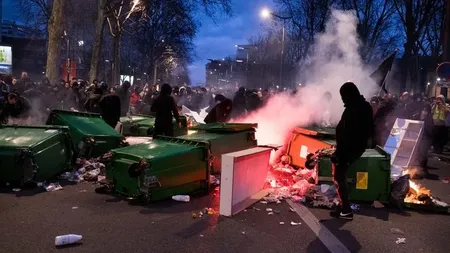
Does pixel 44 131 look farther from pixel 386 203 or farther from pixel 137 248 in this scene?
pixel 386 203

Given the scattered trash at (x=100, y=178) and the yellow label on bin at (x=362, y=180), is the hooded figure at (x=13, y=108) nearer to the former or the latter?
the scattered trash at (x=100, y=178)

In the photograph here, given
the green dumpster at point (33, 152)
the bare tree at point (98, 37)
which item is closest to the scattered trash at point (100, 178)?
the green dumpster at point (33, 152)

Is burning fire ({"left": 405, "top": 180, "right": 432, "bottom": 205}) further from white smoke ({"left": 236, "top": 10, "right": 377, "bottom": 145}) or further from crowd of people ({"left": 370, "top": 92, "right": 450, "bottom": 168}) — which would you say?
white smoke ({"left": 236, "top": 10, "right": 377, "bottom": 145})

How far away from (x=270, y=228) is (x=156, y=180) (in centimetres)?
186

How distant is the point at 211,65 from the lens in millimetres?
106875

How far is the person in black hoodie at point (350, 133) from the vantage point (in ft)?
19.5

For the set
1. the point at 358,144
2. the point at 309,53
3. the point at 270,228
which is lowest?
the point at 270,228

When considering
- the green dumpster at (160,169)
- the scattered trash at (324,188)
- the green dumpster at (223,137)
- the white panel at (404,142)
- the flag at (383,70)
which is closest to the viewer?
the green dumpster at (160,169)

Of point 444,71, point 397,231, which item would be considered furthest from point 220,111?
point 444,71

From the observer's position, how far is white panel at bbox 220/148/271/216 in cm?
605

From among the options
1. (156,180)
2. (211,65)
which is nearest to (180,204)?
(156,180)

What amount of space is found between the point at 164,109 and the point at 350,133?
4416mm

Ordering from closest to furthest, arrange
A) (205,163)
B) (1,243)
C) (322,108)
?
(1,243) < (205,163) < (322,108)

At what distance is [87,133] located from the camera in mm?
9289
